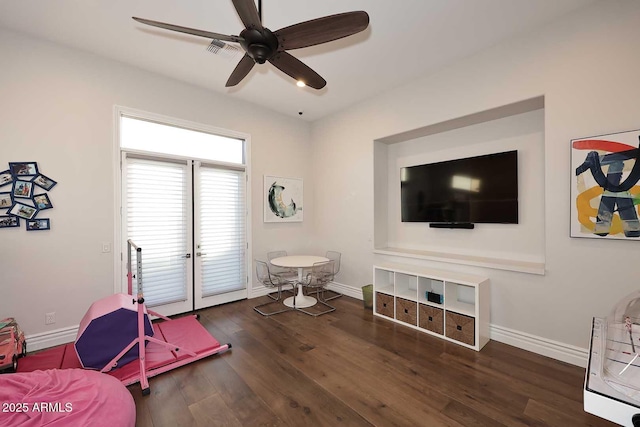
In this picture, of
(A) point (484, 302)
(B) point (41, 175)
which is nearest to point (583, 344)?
(A) point (484, 302)

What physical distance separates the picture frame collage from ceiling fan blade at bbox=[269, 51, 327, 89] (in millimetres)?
2923

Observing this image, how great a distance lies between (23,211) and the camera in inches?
114

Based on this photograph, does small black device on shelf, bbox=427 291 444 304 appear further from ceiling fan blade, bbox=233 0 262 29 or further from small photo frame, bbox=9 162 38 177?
small photo frame, bbox=9 162 38 177

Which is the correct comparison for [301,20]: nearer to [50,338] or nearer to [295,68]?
[295,68]

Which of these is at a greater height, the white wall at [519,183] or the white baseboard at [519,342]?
the white wall at [519,183]

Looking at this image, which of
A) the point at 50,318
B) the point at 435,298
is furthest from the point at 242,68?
the point at 50,318

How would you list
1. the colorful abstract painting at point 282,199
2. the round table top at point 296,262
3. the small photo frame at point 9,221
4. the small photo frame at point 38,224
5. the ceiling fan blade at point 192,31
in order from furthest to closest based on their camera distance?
the colorful abstract painting at point 282,199
the round table top at point 296,262
the small photo frame at point 38,224
the small photo frame at point 9,221
the ceiling fan blade at point 192,31

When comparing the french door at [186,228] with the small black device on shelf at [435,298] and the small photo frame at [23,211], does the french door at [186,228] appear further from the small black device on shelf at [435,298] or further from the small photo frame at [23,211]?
the small black device on shelf at [435,298]

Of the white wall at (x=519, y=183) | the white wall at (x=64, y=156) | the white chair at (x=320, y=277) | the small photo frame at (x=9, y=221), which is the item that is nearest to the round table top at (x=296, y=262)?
the white chair at (x=320, y=277)

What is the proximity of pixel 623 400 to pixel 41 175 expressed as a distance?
186 inches

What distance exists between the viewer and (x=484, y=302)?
3.06 meters

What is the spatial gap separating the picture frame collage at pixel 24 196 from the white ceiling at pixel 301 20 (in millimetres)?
1506

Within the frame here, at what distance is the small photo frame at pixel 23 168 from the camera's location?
9.30 ft

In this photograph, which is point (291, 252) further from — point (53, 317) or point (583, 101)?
point (583, 101)
